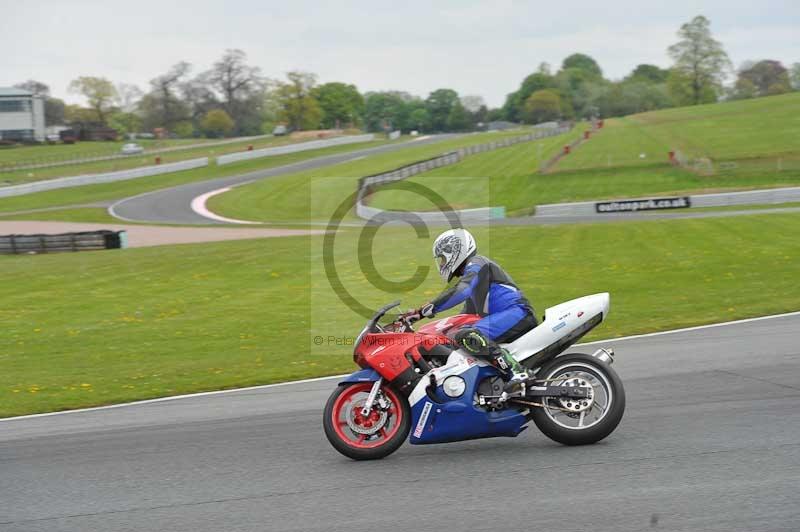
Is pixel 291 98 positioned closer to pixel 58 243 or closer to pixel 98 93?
pixel 98 93

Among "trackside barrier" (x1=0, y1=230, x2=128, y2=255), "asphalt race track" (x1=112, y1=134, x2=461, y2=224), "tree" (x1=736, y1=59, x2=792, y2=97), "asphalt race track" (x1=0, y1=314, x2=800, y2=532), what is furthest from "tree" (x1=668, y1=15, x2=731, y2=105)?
"asphalt race track" (x1=0, y1=314, x2=800, y2=532)

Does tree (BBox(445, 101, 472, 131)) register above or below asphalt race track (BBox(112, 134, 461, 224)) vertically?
above

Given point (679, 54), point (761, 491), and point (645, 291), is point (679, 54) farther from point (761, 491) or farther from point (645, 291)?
point (761, 491)

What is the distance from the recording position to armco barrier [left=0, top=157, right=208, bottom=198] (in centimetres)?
5811

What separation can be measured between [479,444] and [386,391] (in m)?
1.05

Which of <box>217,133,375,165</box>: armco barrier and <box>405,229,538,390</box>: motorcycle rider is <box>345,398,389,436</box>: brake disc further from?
<box>217,133,375,165</box>: armco barrier

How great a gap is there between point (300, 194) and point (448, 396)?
48050mm

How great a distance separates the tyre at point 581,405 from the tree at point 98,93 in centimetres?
14639

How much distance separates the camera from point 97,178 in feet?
211

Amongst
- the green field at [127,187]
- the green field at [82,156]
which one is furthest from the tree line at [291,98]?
the green field at [127,187]

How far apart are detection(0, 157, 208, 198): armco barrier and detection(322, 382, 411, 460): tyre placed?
55.6 m

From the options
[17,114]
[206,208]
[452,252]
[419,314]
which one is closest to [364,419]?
[419,314]

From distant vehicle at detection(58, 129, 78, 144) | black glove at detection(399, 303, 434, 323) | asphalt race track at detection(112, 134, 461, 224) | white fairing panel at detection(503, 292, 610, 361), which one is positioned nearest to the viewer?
black glove at detection(399, 303, 434, 323)

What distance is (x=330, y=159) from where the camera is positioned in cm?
7975
